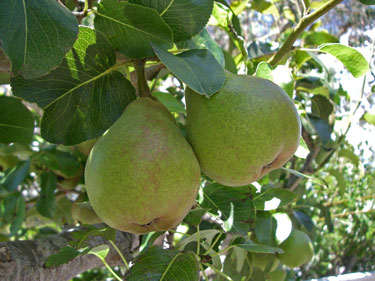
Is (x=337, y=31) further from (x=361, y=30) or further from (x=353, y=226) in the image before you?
(x=353, y=226)

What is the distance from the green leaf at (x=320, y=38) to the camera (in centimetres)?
141

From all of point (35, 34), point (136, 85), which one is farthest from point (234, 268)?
point (35, 34)

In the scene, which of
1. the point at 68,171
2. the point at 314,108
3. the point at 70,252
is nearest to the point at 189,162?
the point at 70,252

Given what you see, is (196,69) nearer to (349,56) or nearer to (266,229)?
(349,56)

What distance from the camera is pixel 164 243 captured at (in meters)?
1.27

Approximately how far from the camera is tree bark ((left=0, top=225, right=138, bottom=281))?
981mm

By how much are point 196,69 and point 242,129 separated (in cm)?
13

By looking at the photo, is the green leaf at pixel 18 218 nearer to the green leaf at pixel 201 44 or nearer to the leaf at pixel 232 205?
the leaf at pixel 232 205

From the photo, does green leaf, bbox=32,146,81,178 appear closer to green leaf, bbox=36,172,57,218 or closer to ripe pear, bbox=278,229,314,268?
green leaf, bbox=36,172,57,218

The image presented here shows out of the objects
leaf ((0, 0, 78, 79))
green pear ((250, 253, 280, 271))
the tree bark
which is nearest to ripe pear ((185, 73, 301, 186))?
leaf ((0, 0, 78, 79))

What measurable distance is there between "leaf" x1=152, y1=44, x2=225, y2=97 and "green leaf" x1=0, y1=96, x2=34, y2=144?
1.40 ft

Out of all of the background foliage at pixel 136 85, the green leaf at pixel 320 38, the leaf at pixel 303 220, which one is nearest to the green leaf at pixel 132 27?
the background foliage at pixel 136 85

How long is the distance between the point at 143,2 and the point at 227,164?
0.32m

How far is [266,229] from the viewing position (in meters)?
1.29
